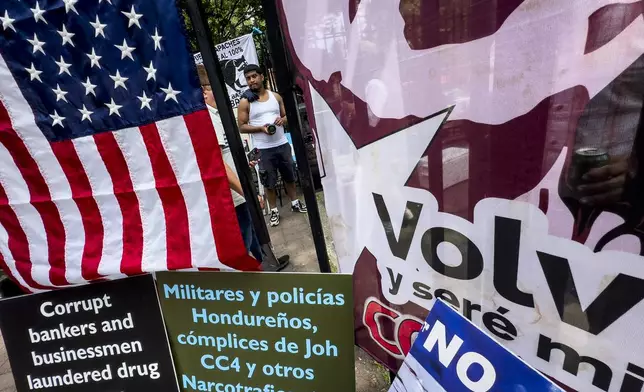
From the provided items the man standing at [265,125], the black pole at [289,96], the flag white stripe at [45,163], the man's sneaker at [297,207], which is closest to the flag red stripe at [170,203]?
the flag white stripe at [45,163]

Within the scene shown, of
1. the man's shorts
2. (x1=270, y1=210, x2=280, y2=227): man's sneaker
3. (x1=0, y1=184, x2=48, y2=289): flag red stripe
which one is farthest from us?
(x1=270, y1=210, x2=280, y2=227): man's sneaker

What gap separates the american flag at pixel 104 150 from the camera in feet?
4.35

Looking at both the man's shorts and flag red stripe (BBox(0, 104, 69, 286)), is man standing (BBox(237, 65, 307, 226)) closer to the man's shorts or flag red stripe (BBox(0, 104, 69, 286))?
the man's shorts

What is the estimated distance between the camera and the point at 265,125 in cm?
389

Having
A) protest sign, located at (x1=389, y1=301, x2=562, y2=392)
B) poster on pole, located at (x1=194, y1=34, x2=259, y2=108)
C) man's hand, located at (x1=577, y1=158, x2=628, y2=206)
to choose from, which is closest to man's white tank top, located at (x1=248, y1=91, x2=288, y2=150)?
poster on pole, located at (x1=194, y1=34, x2=259, y2=108)

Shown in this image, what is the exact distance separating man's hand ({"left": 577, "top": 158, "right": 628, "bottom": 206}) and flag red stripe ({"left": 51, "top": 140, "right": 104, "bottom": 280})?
5.86ft

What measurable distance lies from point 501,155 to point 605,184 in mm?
249

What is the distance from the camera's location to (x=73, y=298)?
1.75m

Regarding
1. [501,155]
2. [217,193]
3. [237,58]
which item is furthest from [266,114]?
[501,155]

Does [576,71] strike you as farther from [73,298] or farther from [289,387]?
[73,298]

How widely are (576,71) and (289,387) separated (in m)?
1.62

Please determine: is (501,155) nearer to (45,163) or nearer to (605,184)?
(605,184)

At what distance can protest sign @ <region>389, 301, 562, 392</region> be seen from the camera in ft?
3.12

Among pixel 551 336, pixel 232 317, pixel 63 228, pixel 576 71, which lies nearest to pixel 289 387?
pixel 232 317
